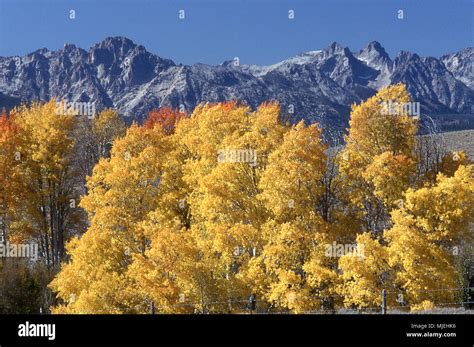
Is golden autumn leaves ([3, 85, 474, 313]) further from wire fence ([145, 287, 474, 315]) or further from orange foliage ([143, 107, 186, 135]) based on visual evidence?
orange foliage ([143, 107, 186, 135])

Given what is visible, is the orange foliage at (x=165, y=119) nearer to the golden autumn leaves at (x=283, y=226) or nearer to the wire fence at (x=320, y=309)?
the golden autumn leaves at (x=283, y=226)

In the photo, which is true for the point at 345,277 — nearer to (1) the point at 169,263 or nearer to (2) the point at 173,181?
(1) the point at 169,263

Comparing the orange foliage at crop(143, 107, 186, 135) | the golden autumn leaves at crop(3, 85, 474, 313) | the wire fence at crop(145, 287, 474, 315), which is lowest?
the wire fence at crop(145, 287, 474, 315)

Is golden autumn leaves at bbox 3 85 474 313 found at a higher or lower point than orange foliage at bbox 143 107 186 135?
lower

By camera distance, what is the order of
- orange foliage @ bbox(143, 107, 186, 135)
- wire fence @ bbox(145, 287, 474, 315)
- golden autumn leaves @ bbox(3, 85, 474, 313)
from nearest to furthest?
wire fence @ bbox(145, 287, 474, 315) → golden autumn leaves @ bbox(3, 85, 474, 313) → orange foliage @ bbox(143, 107, 186, 135)

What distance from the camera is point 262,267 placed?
41.6 meters

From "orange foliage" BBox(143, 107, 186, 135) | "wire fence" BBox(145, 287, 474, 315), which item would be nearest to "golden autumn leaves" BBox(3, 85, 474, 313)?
"wire fence" BBox(145, 287, 474, 315)

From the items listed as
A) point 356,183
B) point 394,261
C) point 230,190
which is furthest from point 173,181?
point 394,261

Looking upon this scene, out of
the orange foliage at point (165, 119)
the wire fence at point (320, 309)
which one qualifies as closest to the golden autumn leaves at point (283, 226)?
the wire fence at point (320, 309)

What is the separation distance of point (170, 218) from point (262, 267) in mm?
9456

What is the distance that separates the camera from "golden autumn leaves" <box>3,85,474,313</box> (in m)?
37.0

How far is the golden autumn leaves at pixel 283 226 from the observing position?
121 feet

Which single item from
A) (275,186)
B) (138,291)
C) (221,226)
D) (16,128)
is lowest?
(138,291)
